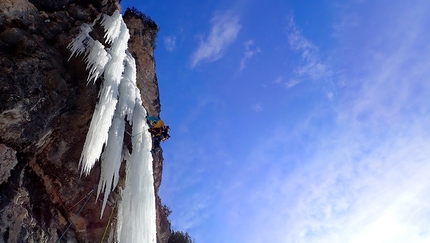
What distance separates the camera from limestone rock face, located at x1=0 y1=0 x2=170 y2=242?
5.34m

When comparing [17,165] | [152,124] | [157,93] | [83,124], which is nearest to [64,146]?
[83,124]

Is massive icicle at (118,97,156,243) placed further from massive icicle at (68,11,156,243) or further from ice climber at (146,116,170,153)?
ice climber at (146,116,170,153)

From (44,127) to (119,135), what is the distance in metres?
1.78

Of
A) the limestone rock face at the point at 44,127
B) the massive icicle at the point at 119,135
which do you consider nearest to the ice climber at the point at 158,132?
the massive icicle at the point at 119,135

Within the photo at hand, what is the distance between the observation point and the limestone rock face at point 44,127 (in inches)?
210

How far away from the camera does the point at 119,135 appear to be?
7.55 meters

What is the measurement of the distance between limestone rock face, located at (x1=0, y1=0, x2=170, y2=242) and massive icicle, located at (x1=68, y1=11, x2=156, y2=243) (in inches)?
13.9

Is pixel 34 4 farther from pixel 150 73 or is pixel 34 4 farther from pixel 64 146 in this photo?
pixel 150 73

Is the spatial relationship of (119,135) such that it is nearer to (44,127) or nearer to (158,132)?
(158,132)

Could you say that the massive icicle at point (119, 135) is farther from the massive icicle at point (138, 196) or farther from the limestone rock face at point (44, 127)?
the limestone rock face at point (44, 127)

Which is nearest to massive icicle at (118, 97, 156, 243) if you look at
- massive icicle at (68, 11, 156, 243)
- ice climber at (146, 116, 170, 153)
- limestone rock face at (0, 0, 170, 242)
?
massive icicle at (68, 11, 156, 243)

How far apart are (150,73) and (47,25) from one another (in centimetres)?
418

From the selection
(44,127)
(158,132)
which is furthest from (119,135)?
(44,127)

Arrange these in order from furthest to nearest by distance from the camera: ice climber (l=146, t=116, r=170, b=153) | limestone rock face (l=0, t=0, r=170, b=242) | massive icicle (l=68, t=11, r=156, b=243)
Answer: ice climber (l=146, t=116, r=170, b=153) → massive icicle (l=68, t=11, r=156, b=243) → limestone rock face (l=0, t=0, r=170, b=242)
